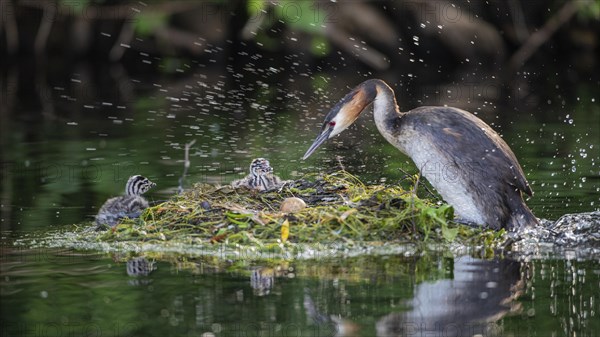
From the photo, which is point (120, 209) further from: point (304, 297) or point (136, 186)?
point (304, 297)

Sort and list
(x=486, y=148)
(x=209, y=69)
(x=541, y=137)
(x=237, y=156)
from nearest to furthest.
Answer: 1. (x=486, y=148)
2. (x=237, y=156)
3. (x=541, y=137)
4. (x=209, y=69)

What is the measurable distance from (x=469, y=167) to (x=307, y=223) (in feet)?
4.54

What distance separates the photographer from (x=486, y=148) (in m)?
8.19

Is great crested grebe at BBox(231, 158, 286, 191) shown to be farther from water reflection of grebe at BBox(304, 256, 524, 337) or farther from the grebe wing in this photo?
water reflection of grebe at BBox(304, 256, 524, 337)

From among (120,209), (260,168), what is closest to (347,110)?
(260,168)

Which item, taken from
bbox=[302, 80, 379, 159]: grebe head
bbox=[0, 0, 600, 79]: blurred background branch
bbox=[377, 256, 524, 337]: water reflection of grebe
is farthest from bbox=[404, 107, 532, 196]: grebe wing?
bbox=[0, 0, 600, 79]: blurred background branch

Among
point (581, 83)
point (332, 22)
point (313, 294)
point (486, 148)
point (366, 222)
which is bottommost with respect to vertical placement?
point (313, 294)

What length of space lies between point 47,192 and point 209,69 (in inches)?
523

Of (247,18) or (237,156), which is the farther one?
(247,18)

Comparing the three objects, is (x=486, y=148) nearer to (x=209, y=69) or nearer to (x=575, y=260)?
(x=575, y=260)

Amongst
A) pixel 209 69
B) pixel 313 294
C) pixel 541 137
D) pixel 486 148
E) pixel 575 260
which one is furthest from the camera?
pixel 209 69

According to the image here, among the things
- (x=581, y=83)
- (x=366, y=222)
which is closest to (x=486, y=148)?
(x=366, y=222)

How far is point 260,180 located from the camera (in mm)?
8750

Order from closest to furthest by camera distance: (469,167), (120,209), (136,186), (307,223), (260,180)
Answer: (307,223)
(469,167)
(120,209)
(260,180)
(136,186)
